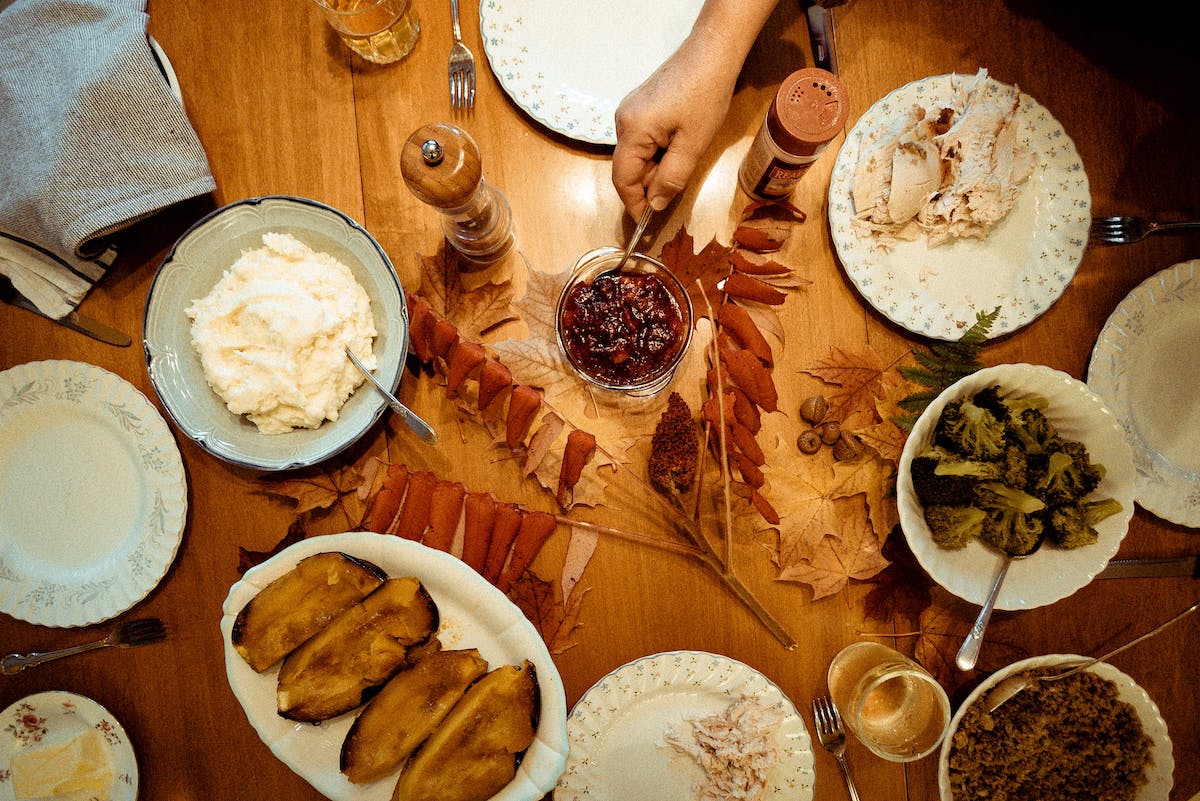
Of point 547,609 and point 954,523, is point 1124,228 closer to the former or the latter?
point 954,523

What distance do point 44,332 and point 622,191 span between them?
1660mm

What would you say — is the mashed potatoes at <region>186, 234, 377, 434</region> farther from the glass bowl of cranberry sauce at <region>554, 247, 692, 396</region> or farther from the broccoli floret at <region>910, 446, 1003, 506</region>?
the broccoli floret at <region>910, 446, 1003, 506</region>

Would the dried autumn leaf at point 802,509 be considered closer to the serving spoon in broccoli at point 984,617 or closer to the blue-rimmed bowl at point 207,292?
the serving spoon in broccoli at point 984,617

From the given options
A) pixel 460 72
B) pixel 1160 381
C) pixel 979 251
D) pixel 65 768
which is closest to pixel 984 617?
pixel 1160 381

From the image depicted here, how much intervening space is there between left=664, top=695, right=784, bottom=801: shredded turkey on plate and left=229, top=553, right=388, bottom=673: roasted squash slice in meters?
0.91

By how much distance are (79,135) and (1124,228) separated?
9.27 feet

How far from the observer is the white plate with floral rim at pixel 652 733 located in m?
1.73

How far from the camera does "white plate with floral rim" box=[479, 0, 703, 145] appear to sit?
1.88 meters

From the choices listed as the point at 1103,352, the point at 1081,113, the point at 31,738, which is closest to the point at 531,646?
the point at 31,738

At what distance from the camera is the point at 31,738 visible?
5.91ft

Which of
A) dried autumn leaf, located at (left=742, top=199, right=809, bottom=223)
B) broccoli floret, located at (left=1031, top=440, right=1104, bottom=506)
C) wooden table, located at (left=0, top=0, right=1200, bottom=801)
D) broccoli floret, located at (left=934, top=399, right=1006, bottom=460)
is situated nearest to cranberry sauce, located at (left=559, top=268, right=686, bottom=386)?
wooden table, located at (left=0, top=0, right=1200, bottom=801)

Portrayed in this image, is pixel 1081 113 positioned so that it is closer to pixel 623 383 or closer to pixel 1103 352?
pixel 1103 352

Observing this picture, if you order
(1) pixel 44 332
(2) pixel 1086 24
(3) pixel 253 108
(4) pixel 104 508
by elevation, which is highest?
(2) pixel 1086 24

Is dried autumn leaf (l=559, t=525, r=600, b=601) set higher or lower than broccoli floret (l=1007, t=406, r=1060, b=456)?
lower
